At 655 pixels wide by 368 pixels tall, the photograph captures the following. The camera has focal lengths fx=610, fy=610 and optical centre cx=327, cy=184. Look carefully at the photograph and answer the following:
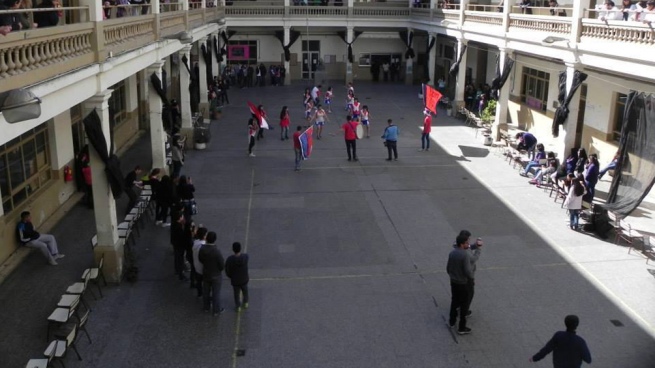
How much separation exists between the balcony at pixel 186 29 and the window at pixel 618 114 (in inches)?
109

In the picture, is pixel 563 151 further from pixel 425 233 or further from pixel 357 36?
pixel 357 36

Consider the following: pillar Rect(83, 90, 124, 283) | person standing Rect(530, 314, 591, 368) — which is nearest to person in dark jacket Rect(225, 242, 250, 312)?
pillar Rect(83, 90, 124, 283)

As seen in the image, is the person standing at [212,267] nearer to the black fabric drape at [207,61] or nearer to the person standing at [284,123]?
the person standing at [284,123]

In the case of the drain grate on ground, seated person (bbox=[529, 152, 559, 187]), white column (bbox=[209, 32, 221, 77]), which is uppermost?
white column (bbox=[209, 32, 221, 77])

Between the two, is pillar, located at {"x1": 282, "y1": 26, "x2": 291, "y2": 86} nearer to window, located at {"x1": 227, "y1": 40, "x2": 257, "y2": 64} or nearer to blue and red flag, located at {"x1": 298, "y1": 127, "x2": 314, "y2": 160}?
window, located at {"x1": 227, "y1": 40, "x2": 257, "y2": 64}

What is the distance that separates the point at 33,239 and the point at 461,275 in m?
8.34

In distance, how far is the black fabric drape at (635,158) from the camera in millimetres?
12891

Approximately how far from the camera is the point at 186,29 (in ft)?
67.5

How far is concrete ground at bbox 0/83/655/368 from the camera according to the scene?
360 inches

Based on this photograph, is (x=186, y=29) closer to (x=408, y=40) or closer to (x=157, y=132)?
(x=157, y=132)

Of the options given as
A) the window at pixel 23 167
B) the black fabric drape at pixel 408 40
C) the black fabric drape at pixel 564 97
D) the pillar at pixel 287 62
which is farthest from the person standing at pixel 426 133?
the black fabric drape at pixel 408 40

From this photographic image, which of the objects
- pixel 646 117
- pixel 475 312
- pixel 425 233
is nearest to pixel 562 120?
pixel 646 117

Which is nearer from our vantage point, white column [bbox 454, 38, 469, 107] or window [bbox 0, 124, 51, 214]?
window [bbox 0, 124, 51, 214]

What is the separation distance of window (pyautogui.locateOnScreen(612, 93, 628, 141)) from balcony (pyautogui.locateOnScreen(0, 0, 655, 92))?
109 inches
